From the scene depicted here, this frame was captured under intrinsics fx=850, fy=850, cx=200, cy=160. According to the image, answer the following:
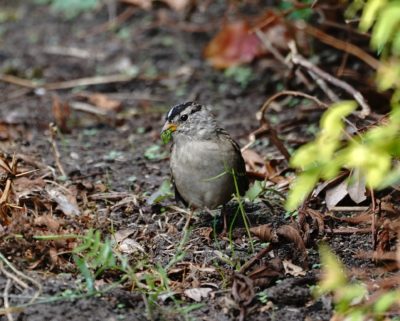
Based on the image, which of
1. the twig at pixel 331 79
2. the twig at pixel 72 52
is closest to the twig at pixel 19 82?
the twig at pixel 72 52

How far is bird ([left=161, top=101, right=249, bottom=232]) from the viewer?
5145 mm

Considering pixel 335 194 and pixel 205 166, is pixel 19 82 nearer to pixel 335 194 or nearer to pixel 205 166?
pixel 205 166

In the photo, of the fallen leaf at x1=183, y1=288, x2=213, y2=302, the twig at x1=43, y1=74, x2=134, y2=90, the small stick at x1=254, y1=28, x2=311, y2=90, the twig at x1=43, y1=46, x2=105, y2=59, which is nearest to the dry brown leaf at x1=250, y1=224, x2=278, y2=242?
the fallen leaf at x1=183, y1=288, x2=213, y2=302

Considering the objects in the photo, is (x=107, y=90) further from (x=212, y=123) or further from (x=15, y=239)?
(x=15, y=239)

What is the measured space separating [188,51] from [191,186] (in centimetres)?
416

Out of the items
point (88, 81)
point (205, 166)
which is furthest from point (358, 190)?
point (88, 81)

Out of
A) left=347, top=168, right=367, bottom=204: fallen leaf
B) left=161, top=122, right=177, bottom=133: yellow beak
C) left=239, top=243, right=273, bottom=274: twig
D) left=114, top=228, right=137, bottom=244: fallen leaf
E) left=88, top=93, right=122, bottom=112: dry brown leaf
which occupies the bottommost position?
left=114, top=228, right=137, bottom=244: fallen leaf

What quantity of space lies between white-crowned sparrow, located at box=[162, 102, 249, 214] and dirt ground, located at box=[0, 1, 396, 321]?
22 cm

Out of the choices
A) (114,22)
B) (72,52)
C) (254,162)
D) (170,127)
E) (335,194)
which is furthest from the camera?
(114,22)

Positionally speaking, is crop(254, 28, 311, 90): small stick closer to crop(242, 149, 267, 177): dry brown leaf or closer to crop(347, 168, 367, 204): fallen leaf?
crop(242, 149, 267, 177): dry brown leaf

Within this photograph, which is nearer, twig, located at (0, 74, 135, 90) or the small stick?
the small stick

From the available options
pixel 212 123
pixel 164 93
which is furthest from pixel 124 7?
pixel 212 123

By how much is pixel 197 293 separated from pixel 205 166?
108 centimetres

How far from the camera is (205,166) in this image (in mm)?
5145
